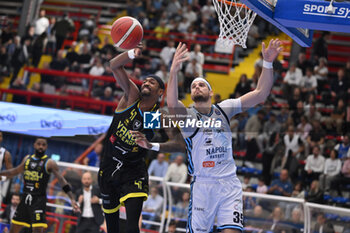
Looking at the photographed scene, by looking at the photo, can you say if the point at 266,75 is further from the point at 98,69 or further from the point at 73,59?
the point at 73,59

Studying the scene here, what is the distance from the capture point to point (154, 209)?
1200cm

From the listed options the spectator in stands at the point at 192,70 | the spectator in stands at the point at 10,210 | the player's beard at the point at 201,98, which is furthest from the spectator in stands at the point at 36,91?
the player's beard at the point at 201,98

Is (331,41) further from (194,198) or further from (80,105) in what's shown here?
(194,198)

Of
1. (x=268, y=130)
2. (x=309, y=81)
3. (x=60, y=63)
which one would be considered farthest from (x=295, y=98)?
(x=60, y=63)

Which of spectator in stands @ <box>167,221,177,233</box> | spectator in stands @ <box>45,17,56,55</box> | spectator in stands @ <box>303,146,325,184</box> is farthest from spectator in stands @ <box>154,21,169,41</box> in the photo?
spectator in stands @ <box>167,221,177,233</box>

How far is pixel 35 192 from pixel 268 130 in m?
7.45

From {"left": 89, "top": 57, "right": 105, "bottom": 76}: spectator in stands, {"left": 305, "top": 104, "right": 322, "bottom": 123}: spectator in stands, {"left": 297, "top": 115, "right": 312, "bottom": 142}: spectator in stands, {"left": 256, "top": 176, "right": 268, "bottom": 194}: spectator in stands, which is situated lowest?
{"left": 256, "top": 176, "right": 268, "bottom": 194}: spectator in stands

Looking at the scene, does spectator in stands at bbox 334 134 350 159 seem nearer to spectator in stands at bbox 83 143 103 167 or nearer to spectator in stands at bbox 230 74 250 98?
spectator in stands at bbox 230 74 250 98

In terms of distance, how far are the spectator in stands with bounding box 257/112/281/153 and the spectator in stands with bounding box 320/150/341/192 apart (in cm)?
175

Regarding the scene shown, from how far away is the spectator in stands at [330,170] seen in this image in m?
13.7

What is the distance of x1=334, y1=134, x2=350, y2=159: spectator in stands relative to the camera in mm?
14047

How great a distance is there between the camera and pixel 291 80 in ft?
57.0

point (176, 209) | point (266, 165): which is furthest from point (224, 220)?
point (266, 165)

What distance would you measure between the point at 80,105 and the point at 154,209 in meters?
7.41
